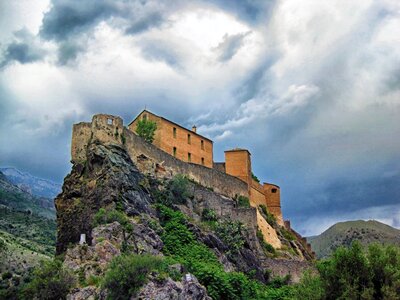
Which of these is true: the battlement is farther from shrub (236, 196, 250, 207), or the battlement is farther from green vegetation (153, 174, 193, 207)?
green vegetation (153, 174, 193, 207)

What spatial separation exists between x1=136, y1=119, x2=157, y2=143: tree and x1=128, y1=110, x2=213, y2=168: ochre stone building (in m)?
1.02

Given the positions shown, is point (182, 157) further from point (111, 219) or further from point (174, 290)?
point (174, 290)

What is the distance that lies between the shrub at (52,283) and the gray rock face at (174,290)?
16.1ft

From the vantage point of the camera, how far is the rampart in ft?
155

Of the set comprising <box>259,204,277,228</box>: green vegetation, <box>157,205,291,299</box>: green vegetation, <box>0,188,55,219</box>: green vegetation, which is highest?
<box>0,188,55,219</box>: green vegetation

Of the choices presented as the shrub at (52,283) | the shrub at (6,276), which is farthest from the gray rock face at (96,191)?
the shrub at (6,276)

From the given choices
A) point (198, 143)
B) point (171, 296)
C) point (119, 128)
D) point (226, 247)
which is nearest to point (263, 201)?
point (198, 143)

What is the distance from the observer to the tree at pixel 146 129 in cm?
5616

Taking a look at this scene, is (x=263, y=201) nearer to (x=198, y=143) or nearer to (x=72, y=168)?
(x=198, y=143)

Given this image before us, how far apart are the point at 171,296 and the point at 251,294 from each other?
33.8ft

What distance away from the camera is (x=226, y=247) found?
48531 mm

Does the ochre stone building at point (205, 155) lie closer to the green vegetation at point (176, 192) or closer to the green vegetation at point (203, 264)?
the green vegetation at point (176, 192)

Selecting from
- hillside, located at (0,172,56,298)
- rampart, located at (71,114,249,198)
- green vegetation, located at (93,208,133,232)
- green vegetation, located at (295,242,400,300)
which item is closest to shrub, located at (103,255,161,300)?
green vegetation, located at (93,208,133,232)

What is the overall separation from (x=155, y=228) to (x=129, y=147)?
10159mm
